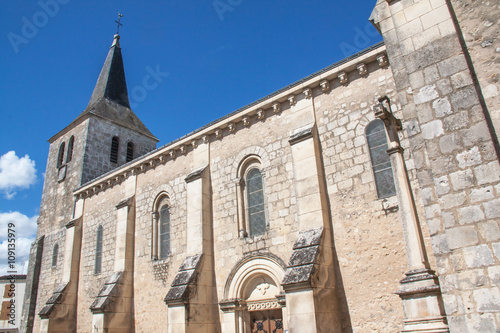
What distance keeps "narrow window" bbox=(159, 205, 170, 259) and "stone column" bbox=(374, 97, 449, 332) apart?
29.2 feet

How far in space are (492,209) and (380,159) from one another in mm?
4605

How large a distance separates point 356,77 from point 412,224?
4874 millimetres

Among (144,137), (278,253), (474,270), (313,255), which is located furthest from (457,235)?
(144,137)

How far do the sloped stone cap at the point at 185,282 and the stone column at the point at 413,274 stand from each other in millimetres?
6115

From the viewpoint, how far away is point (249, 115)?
38.6ft

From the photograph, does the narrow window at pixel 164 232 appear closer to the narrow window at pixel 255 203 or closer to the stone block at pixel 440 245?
the narrow window at pixel 255 203

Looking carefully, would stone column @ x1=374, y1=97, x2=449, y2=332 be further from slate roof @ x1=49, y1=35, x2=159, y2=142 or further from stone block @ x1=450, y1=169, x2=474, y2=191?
slate roof @ x1=49, y1=35, x2=159, y2=142

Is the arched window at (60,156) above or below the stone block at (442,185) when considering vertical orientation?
above

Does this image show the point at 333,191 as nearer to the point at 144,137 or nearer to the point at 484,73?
the point at 484,73

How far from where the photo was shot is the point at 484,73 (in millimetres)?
4887

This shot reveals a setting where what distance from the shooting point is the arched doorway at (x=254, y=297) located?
9.89 meters

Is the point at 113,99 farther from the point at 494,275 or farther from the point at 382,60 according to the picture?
the point at 494,275

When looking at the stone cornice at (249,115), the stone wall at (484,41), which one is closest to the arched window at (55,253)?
the stone cornice at (249,115)

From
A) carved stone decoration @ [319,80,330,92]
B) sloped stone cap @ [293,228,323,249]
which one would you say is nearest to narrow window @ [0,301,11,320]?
sloped stone cap @ [293,228,323,249]
